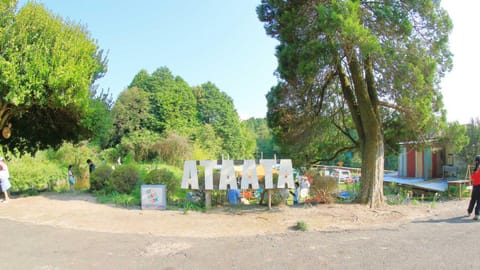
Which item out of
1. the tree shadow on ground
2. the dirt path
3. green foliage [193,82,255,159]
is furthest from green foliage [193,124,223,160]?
the tree shadow on ground

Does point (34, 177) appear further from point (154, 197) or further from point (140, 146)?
point (140, 146)

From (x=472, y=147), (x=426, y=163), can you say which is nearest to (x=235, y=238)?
(x=472, y=147)

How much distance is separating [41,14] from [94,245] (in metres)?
9.46

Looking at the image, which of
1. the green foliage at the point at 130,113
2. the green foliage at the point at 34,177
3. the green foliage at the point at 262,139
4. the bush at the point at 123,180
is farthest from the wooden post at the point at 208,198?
the green foliage at the point at 262,139

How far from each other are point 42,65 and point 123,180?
458cm

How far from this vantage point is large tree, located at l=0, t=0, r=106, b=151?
33.4ft

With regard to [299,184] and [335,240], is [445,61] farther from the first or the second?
[335,240]

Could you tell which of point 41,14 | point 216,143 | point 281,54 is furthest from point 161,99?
point 281,54

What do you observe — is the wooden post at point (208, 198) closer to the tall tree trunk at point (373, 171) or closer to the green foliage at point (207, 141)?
the tall tree trunk at point (373, 171)

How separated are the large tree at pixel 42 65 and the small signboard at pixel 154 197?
14.6ft

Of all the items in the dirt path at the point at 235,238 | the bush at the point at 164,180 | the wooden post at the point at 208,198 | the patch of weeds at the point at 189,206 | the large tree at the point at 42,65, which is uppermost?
the large tree at the point at 42,65

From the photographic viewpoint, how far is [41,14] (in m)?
11.6

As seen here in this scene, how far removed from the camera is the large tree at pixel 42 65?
10188 mm

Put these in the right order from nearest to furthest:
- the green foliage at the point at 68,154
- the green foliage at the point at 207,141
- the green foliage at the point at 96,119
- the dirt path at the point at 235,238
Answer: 1. the dirt path at the point at 235,238
2. the green foliage at the point at 96,119
3. the green foliage at the point at 68,154
4. the green foliage at the point at 207,141
